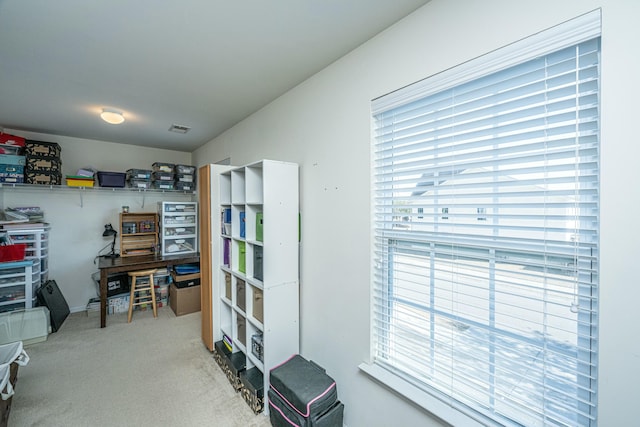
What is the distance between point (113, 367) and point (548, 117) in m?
3.58

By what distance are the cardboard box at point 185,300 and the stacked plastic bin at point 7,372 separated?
1.69 metres

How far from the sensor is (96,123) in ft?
10.1

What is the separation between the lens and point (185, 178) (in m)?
4.27

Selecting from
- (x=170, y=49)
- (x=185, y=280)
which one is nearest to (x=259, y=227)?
(x=170, y=49)

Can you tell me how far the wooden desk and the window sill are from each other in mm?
3043

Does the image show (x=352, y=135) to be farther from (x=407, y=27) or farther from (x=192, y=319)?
(x=192, y=319)

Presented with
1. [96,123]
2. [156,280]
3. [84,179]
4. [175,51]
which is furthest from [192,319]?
[175,51]

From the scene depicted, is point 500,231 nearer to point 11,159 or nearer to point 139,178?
point 139,178

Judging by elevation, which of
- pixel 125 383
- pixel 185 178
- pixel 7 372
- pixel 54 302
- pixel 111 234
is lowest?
pixel 125 383

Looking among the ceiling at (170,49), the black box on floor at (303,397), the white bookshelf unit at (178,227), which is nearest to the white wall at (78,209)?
the white bookshelf unit at (178,227)

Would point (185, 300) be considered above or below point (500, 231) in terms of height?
below

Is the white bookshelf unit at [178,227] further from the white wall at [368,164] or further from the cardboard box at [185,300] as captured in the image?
the white wall at [368,164]

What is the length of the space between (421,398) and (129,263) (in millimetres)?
3609

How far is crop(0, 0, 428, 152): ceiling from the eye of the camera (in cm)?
132
